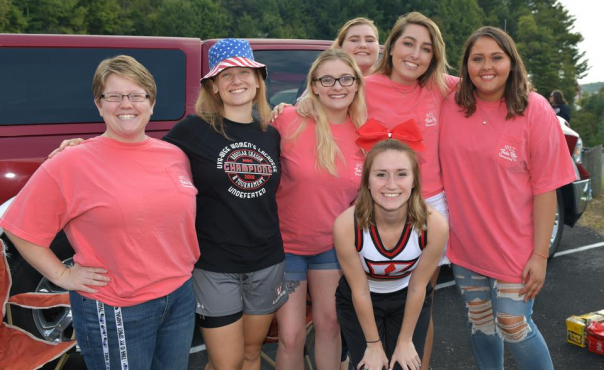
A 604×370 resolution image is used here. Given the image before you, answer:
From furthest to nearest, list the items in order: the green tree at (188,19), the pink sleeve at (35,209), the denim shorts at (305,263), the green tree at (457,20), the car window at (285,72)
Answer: the green tree at (457,20), the green tree at (188,19), the car window at (285,72), the denim shorts at (305,263), the pink sleeve at (35,209)

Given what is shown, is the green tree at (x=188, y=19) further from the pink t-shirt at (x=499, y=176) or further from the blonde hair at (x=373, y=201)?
the blonde hair at (x=373, y=201)

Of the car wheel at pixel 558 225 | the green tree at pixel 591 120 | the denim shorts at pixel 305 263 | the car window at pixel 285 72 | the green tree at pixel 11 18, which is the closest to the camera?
the denim shorts at pixel 305 263

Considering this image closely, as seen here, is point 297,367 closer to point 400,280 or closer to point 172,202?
point 400,280

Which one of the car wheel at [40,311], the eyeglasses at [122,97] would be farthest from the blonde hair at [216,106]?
the car wheel at [40,311]

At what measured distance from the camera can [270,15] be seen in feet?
196

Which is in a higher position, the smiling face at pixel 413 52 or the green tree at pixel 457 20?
the green tree at pixel 457 20

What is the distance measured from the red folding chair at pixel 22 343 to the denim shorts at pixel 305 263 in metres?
1.34

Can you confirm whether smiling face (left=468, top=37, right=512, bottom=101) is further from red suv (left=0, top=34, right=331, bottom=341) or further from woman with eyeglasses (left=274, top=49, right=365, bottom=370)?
red suv (left=0, top=34, right=331, bottom=341)

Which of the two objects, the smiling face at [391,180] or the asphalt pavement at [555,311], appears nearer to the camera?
the smiling face at [391,180]

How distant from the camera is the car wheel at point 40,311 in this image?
3.13m

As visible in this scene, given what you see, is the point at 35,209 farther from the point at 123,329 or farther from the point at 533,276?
the point at 533,276

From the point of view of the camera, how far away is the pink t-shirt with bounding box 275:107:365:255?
99.3 inches

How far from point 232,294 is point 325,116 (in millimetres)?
1000

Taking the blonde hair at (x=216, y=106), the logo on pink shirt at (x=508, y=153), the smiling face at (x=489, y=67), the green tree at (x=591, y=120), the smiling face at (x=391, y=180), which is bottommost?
the green tree at (x=591, y=120)
